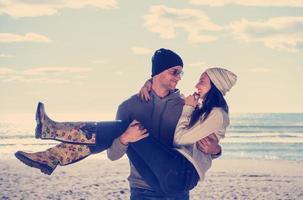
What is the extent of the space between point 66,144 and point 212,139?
1102mm

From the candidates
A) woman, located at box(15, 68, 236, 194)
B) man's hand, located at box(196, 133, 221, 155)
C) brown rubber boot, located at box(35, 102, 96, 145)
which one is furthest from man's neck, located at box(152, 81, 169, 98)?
brown rubber boot, located at box(35, 102, 96, 145)

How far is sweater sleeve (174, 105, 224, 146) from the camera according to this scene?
3.39m

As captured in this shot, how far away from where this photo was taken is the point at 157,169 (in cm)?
364

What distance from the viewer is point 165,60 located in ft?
12.1

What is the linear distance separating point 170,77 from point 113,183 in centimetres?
1144

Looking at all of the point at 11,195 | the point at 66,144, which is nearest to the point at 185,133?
the point at 66,144

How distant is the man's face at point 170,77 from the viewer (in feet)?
12.2

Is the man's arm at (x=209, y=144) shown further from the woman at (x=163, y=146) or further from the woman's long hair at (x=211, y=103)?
the woman's long hair at (x=211, y=103)

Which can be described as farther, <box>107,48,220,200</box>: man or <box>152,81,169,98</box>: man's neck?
<box>152,81,169,98</box>: man's neck

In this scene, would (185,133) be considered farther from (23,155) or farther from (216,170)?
(216,170)

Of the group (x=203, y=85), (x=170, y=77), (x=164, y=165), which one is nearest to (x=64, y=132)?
(x=164, y=165)

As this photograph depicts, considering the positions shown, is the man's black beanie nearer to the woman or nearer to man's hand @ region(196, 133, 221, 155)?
the woman

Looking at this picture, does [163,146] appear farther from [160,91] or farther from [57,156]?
[57,156]

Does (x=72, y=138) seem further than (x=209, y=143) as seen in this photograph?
No
